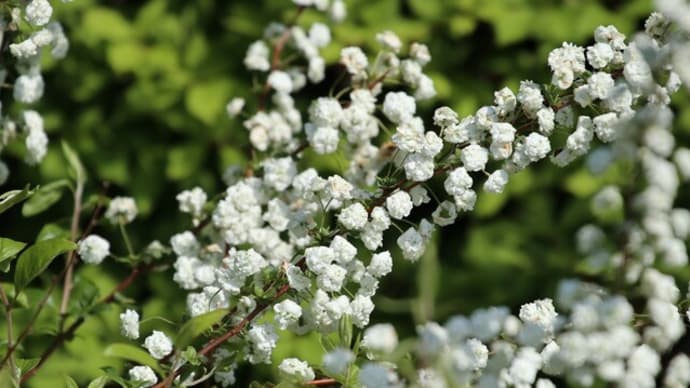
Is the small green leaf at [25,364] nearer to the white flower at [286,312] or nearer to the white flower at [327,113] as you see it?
the white flower at [286,312]

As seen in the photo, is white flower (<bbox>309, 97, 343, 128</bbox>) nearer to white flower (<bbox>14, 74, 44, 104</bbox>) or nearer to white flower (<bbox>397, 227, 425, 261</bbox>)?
white flower (<bbox>397, 227, 425, 261</bbox>)

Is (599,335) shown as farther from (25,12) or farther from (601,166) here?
(25,12)

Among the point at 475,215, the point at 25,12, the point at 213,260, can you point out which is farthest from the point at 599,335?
the point at 475,215

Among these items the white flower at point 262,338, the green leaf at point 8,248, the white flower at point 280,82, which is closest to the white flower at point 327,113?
the white flower at point 280,82

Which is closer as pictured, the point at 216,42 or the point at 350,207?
the point at 350,207

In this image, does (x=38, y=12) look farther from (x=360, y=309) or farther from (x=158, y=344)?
(x=360, y=309)

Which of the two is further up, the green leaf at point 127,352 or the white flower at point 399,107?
the white flower at point 399,107
